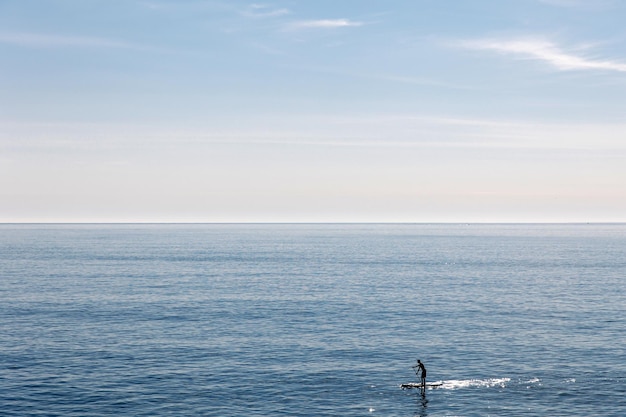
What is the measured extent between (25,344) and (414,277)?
105 metres

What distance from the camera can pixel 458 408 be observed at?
5419 cm

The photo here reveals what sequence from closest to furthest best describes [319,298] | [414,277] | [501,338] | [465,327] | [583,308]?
[501,338] < [465,327] < [583,308] < [319,298] < [414,277]

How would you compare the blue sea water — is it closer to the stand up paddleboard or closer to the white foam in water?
the white foam in water

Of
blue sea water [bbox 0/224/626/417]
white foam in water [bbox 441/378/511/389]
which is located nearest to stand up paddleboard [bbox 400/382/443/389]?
white foam in water [bbox 441/378/511/389]

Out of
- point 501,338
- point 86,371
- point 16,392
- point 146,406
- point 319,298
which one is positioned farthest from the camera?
point 319,298

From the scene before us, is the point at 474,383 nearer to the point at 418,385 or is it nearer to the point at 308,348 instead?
the point at 418,385

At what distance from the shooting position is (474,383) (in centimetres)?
6084

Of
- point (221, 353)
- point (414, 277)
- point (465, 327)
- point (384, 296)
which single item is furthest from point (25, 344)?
point (414, 277)

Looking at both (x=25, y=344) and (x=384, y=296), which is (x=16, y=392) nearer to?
(x=25, y=344)

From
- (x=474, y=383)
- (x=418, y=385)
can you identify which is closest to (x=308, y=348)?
(x=418, y=385)

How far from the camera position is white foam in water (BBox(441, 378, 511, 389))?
60156 millimetres

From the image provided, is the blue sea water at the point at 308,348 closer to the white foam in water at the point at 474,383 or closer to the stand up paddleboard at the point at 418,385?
the white foam in water at the point at 474,383

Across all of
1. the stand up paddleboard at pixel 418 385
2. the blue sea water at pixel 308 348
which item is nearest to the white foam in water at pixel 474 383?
the blue sea water at pixel 308 348

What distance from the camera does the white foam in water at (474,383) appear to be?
2368 inches
